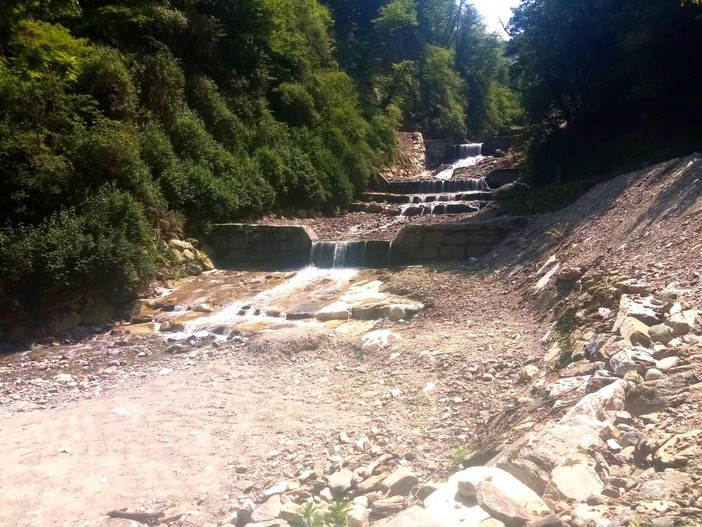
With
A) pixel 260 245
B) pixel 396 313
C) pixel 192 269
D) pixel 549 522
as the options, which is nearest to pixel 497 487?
pixel 549 522

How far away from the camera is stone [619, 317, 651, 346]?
446 centimetres

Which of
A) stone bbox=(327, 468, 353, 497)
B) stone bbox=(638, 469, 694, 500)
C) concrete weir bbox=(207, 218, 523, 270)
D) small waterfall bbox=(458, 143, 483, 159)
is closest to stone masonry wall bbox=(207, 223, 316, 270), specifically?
concrete weir bbox=(207, 218, 523, 270)

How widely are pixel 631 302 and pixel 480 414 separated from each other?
1754 mm

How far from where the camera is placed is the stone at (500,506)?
2.78 m

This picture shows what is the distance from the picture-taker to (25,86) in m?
11.8

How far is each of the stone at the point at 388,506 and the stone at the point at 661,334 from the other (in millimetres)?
2394

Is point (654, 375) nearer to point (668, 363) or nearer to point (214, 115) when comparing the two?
point (668, 363)

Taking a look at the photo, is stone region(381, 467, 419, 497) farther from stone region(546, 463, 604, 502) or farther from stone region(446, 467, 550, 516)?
stone region(546, 463, 604, 502)

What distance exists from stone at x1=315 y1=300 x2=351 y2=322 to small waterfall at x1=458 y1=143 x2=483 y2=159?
23.7 meters

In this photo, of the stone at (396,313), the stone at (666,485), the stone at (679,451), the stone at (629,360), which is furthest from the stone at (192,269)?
the stone at (666,485)

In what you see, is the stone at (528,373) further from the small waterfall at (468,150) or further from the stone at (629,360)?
the small waterfall at (468,150)

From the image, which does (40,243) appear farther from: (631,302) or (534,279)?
(631,302)

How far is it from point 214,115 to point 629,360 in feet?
51.6

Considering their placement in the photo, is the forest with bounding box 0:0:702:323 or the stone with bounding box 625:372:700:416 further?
the forest with bounding box 0:0:702:323
